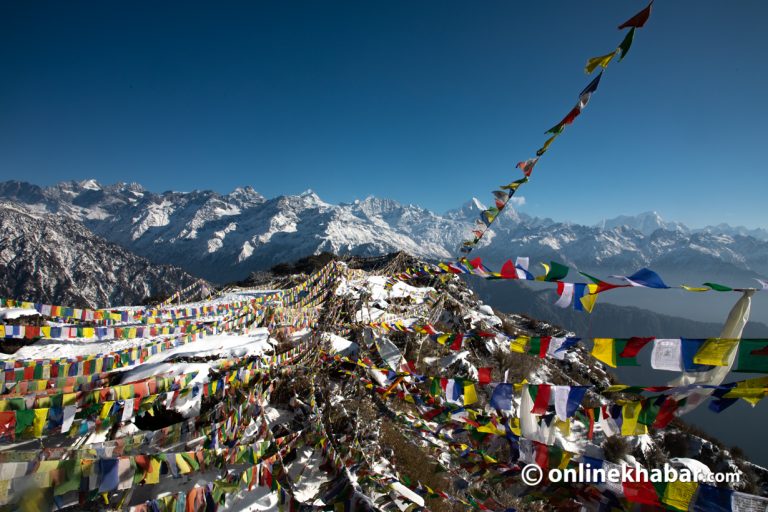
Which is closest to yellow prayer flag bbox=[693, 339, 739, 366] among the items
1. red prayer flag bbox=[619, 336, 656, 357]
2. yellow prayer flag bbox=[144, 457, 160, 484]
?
red prayer flag bbox=[619, 336, 656, 357]

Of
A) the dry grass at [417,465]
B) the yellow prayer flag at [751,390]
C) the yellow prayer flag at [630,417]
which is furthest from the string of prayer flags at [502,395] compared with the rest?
the yellow prayer flag at [751,390]

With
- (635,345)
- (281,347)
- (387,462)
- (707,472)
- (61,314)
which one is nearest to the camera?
(635,345)

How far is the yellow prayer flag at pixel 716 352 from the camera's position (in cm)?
431

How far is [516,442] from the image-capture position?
709 centimetres

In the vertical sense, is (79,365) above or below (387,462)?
above

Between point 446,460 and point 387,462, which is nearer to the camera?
point 387,462

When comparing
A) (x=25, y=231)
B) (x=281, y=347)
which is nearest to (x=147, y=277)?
(x=25, y=231)

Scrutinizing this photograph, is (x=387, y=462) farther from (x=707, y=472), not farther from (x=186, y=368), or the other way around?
(x=707, y=472)

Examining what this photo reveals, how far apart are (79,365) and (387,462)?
27.5ft

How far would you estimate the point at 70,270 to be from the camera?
6442 inches

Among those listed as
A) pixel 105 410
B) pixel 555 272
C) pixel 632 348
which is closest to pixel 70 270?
pixel 105 410

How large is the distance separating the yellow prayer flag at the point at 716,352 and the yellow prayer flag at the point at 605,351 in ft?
3.06

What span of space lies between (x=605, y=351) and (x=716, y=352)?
1.23 m

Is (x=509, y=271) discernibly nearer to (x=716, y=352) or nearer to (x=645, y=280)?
(x=645, y=280)
